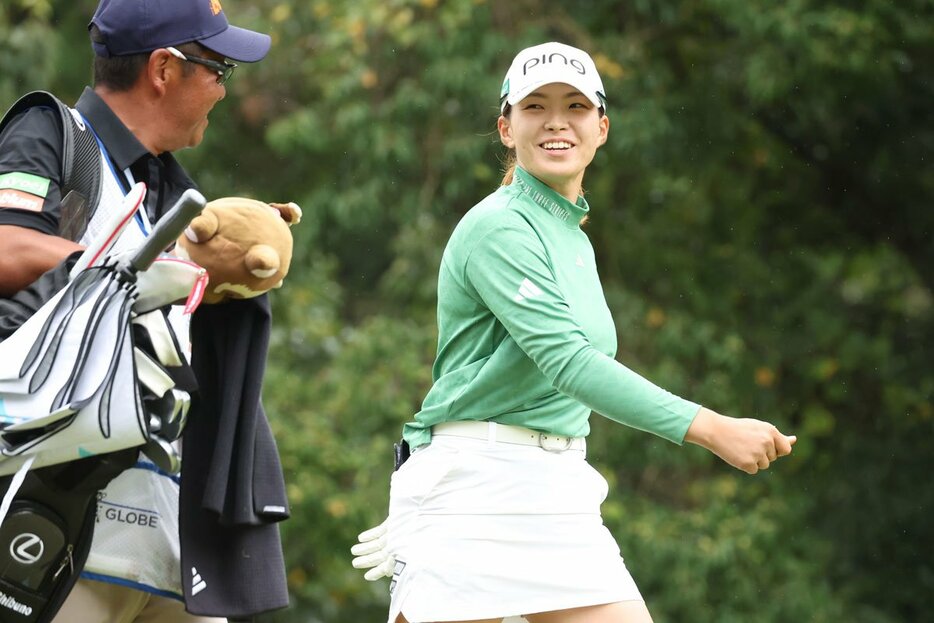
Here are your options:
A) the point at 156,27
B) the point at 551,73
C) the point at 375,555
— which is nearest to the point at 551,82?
the point at 551,73

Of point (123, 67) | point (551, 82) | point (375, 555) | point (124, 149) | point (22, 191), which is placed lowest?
point (375, 555)

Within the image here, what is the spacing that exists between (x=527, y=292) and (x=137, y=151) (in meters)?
0.83

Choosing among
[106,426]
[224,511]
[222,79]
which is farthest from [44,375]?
[222,79]

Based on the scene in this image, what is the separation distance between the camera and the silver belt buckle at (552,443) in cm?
320

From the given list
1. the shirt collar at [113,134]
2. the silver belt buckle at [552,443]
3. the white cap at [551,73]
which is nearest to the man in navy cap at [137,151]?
the shirt collar at [113,134]

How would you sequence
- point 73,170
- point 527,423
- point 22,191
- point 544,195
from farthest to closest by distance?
point 544,195 < point 527,423 < point 73,170 < point 22,191

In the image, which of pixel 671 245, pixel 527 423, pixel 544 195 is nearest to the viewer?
pixel 527 423

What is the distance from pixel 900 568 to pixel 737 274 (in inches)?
83.5

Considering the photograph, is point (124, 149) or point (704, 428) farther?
point (124, 149)

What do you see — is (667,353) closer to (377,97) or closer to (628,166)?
(628,166)

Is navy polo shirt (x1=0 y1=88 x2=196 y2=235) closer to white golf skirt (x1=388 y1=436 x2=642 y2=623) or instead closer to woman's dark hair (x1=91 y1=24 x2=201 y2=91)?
woman's dark hair (x1=91 y1=24 x2=201 y2=91)

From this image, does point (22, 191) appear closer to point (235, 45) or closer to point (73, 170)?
point (73, 170)

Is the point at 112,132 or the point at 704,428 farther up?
the point at 112,132

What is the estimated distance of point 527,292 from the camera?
3100 mm
